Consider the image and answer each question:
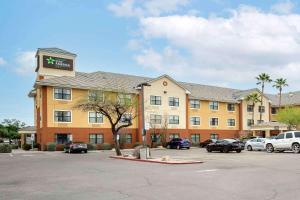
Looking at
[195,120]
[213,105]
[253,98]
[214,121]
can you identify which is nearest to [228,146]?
[195,120]

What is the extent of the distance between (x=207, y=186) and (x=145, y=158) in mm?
15064

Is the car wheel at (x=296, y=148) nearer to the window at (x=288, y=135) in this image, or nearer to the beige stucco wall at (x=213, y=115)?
the window at (x=288, y=135)

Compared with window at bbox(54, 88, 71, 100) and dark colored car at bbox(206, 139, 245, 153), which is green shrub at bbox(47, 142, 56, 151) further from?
dark colored car at bbox(206, 139, 245, 153)

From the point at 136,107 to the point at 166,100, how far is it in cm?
1240

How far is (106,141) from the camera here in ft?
178

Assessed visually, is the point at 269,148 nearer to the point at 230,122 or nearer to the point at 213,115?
the point at 213,115

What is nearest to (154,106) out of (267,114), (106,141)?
(106,141)

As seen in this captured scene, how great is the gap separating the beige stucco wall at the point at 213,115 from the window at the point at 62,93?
20981 mm

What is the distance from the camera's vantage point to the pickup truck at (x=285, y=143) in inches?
1374

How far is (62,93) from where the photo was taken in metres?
50.4

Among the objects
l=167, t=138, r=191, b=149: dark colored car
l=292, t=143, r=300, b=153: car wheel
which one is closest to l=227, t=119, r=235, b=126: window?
l=167, t=138, r=191, b=149: dark colored car

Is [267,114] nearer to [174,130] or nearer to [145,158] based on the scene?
[174,130]

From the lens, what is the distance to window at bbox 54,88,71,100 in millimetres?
49844

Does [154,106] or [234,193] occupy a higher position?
[154,106]
